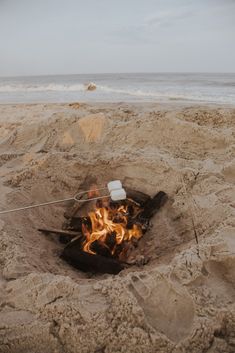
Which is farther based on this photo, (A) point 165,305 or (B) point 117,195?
(B) point 117,195

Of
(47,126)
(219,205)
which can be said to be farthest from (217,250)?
(47,126)

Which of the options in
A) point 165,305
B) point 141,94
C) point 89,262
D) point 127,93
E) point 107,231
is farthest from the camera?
point 127,93

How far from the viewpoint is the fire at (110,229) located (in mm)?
2779

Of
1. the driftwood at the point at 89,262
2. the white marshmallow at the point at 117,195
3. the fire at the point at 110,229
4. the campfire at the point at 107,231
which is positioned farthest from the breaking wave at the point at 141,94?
the driftwood at the point at 89,262

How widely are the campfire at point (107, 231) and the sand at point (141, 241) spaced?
0.30 feet

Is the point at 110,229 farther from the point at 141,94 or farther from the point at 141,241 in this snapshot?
the point at 141,94

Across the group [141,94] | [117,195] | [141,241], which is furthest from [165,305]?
[141,94]

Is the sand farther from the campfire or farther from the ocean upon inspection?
the ocean

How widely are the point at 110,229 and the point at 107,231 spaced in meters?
0.03

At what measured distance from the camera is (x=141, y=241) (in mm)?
2895

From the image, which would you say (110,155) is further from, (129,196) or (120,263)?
(120,263)

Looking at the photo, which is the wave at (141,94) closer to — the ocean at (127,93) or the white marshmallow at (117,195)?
the ocean at (127,93)

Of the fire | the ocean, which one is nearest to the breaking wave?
the ocean

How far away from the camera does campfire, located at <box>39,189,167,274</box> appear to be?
2.53 meters
